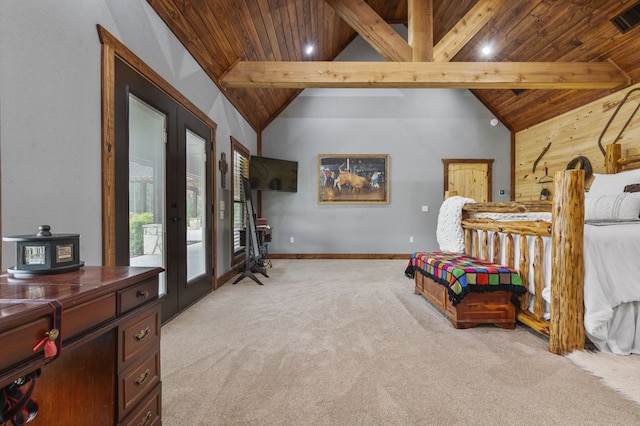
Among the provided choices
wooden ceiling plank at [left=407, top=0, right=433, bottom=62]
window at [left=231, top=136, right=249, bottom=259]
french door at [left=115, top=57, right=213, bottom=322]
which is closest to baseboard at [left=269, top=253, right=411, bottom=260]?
window at [left=231, top=136, right=249, bottom=259]

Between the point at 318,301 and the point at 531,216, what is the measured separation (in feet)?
6.86

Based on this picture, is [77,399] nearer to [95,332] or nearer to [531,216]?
[95,332]

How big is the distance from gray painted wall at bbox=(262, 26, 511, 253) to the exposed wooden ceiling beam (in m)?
2.27

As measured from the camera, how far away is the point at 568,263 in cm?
190

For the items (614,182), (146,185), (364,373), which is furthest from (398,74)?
(364,373)

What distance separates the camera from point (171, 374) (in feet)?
5.65

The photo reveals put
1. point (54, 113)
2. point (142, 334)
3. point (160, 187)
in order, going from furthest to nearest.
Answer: point (160, 187) < point (54, 113) < point (142, 334)

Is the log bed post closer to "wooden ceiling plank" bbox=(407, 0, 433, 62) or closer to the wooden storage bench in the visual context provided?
the wooden storage bench

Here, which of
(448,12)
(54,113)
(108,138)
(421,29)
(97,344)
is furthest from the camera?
(448,12)

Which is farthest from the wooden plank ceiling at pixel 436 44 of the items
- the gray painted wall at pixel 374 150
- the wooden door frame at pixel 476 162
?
the wooden door frame at pixel 476 162

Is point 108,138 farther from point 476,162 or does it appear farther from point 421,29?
point 476,162

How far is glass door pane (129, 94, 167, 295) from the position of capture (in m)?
2.28

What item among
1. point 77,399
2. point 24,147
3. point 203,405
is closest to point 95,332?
point 77,399

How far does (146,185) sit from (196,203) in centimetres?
83
